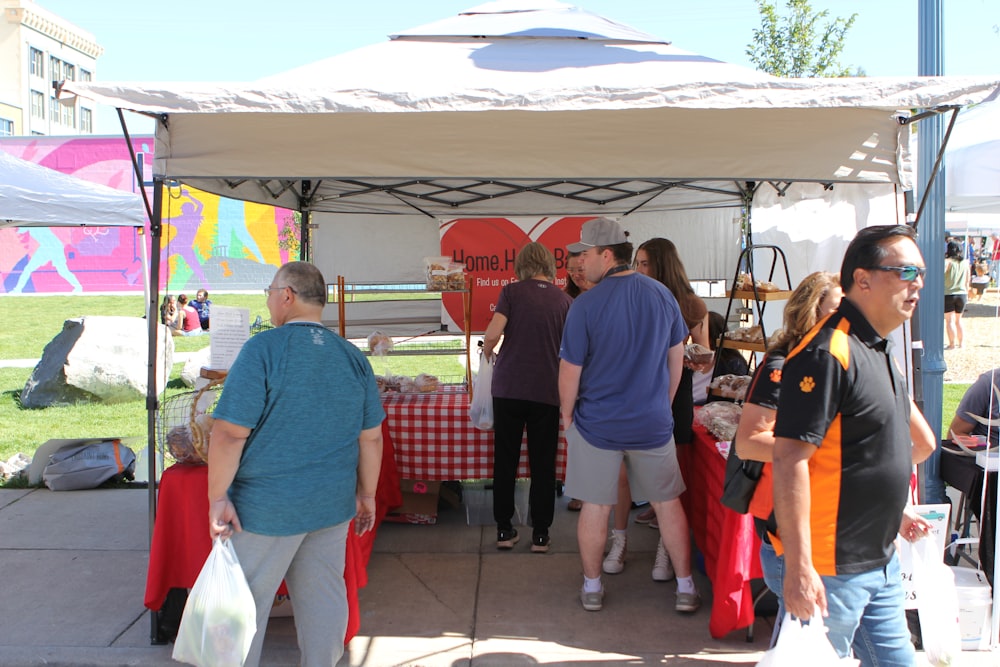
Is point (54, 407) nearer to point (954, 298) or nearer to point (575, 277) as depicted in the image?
point (575, 277)

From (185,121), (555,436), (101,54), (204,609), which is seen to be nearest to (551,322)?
(555,436)

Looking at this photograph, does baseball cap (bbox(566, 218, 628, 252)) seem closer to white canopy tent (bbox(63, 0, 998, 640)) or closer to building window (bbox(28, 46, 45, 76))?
white canopy tent (bbox(63, 0, 998, 640))

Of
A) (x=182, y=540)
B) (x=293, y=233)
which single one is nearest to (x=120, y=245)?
(x=293, y=233)

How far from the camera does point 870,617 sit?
2221 millimetres

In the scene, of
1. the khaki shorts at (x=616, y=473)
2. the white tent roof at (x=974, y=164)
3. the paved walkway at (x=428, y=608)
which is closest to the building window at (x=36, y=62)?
the paved walkway at (x=428, y=608)

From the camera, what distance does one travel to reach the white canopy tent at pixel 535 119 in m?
3.24

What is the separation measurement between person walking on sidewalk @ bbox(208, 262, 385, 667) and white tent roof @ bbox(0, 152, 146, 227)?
191 inches

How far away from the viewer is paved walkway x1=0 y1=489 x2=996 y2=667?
348 cm

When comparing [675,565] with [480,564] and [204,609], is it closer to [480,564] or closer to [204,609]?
[480,564]

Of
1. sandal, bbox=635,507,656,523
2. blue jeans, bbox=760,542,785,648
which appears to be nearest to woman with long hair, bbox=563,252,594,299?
sandal, bbox=635,507,656,523

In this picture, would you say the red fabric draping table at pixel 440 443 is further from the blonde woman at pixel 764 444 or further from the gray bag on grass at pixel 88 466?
the blonde woman at pixel 764 444

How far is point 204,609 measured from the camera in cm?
263

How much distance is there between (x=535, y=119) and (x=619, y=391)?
1295 millimetres

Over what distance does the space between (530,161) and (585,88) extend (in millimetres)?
597
